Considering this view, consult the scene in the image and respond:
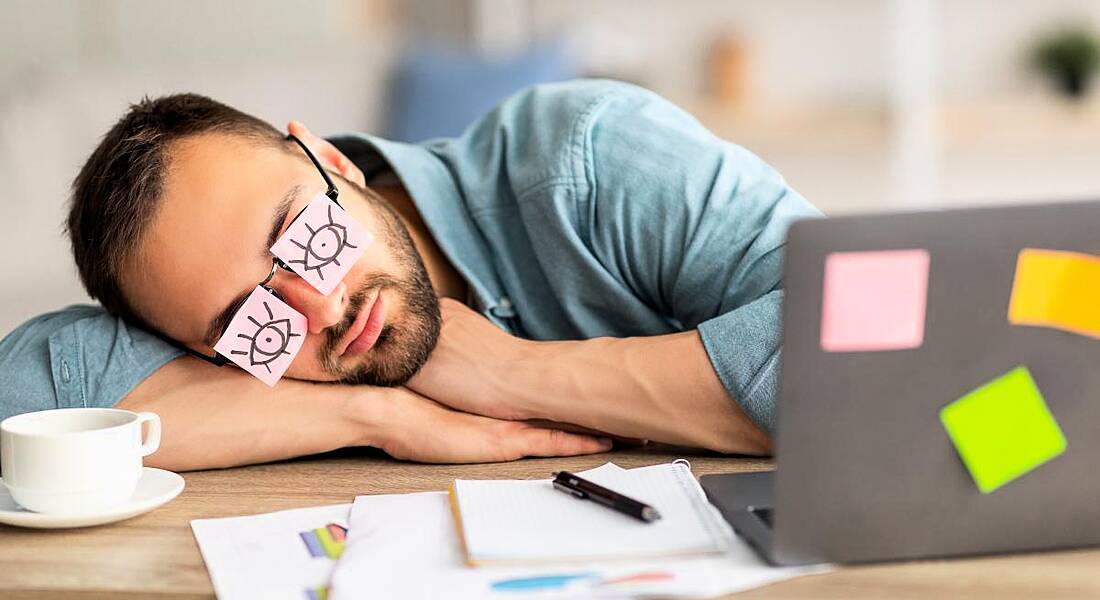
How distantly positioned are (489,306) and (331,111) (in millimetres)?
1987

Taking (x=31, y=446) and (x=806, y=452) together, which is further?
(x=31, y=446)

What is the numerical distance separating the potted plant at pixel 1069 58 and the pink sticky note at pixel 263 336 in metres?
3.29

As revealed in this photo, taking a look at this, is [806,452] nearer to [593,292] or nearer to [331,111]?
[593,292]

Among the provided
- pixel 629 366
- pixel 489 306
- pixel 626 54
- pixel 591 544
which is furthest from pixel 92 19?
pixel 591 544

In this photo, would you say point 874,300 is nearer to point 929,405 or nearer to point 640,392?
point 929,405

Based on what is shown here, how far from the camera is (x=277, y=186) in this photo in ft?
4.03

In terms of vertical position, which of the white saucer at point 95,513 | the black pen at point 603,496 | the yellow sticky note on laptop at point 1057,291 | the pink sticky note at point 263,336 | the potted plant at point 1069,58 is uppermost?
the yellow sticky note on laptop at point 1057,291

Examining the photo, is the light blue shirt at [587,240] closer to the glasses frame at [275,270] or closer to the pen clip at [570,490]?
the glasses frame at [275,270]

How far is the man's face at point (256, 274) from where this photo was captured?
46.6 inches

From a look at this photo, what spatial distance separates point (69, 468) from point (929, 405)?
2.10ft

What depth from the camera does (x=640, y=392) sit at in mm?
1170

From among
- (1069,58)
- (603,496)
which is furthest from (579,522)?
(1069,58)

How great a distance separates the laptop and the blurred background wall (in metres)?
2.64

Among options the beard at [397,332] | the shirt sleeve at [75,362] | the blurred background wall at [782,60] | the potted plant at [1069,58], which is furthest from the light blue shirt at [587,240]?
the potted plant at [1069,58]
